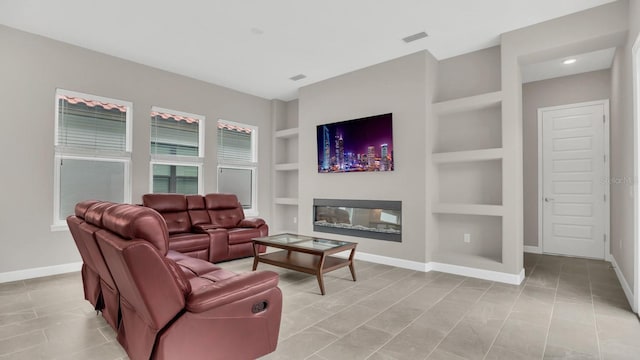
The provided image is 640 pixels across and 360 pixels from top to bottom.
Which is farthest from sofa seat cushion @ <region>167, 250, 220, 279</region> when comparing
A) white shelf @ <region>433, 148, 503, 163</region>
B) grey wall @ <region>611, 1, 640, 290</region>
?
grey wall @ <region>611, 1, 640, 290</region>

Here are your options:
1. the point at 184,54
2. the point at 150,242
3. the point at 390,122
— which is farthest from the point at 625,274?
the point at 184,54

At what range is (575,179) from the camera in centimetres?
491

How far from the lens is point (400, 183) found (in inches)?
179

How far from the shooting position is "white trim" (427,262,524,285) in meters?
3.68

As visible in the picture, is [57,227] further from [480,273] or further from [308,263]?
[480,273]

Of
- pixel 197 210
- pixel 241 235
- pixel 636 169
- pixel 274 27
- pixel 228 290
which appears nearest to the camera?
pixel 228 290

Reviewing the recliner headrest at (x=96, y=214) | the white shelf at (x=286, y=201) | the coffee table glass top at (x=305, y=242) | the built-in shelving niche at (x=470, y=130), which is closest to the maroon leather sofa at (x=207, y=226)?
the coffee table glass top at (x=305, y=242)

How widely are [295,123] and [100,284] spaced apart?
497cm

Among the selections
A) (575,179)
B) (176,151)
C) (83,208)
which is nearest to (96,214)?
(83,208)

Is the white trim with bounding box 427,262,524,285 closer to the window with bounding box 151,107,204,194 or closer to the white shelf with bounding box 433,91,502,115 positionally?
the white shelf with bounding box 433,91,502,115

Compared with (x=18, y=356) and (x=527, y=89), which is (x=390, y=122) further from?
(x=18, y=356)

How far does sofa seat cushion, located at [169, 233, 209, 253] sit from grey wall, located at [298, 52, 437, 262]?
195 centimetres

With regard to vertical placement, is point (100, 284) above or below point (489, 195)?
below

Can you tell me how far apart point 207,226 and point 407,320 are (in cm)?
326
